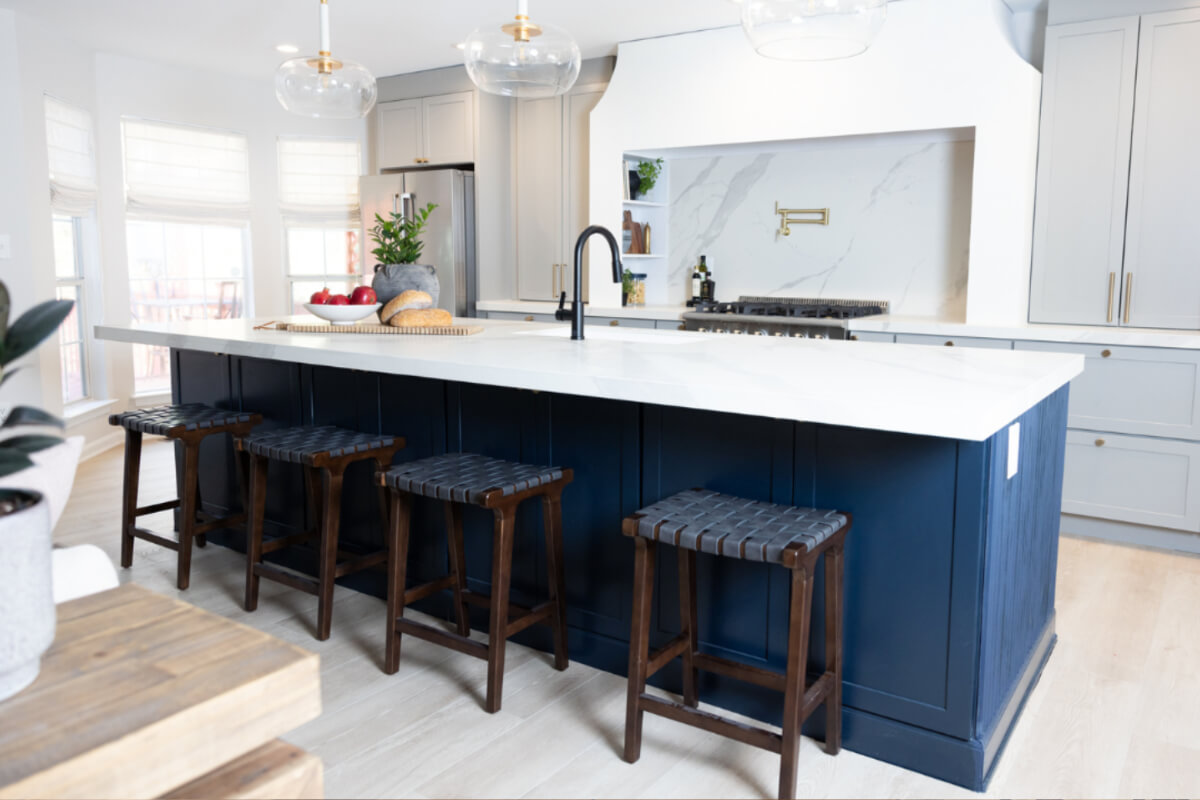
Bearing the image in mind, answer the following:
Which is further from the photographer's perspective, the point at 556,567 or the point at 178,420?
the point at 178,420

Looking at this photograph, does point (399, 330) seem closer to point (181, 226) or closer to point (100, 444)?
point (100, 444)

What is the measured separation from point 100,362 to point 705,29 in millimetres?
4232

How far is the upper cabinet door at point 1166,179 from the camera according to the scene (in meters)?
3.88

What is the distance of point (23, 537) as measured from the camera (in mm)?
884

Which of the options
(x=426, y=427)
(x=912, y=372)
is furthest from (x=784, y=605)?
(x=426, y=427)

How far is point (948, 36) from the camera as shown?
14.3 feet

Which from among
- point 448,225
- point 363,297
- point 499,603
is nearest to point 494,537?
point 499,603

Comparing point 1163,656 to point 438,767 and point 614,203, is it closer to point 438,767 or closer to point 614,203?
point 438,767

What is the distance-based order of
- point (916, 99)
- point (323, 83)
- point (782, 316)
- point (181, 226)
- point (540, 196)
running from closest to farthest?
point (323, 83), point (916, 99), point (782, 316), point (540, 196), point (181, 226)

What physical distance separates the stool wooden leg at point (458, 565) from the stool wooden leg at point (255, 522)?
64 cm

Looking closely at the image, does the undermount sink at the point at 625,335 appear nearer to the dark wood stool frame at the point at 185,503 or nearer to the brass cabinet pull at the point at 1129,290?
the dark wood stool frame at the point at 185,503

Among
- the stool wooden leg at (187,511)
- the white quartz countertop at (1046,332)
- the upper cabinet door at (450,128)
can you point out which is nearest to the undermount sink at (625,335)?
the stool wooden leg at (187,511)

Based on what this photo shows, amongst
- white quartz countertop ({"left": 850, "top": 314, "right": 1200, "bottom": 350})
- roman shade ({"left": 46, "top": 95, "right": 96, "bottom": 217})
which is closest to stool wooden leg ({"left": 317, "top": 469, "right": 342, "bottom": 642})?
white quartz countertop ({"left": 850, "top": 314, "right": 1200, "bottom": 350})

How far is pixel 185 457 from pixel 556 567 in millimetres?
1549
